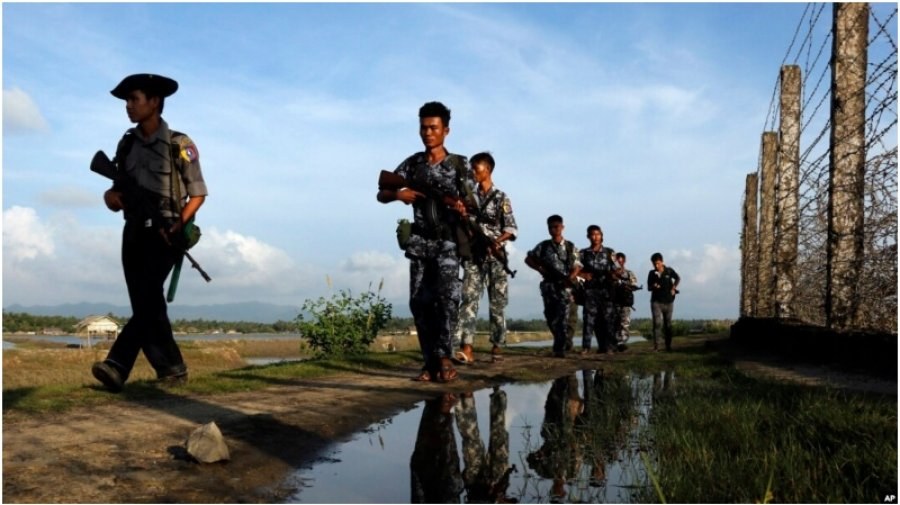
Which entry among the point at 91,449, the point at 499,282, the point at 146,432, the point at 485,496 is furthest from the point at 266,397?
the point at 499,282

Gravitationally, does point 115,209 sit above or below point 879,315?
above

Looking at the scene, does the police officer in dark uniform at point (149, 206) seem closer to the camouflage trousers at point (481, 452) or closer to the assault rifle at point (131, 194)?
the assault rifle at point (131, 194)

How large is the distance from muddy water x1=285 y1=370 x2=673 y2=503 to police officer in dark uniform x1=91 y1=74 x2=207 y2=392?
208cm

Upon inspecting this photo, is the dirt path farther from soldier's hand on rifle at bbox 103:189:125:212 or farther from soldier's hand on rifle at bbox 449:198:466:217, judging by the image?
soldier's hand on rifle at bbox 449:198:466:217

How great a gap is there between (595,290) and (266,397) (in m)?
8.33

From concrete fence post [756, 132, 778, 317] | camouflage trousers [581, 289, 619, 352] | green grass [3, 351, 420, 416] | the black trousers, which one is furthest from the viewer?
camouflage trousers [581, 289, 619, 352]

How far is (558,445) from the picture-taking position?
3793mm

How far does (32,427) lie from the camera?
158 inches

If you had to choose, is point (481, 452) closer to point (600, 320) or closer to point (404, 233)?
point (404, 233)

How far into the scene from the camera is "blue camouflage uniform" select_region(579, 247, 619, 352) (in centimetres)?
1288

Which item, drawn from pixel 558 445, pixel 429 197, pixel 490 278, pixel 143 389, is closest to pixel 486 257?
pixel 490 278

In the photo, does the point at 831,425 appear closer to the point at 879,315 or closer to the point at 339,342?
the point at 879,315

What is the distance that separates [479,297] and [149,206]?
4.73 m

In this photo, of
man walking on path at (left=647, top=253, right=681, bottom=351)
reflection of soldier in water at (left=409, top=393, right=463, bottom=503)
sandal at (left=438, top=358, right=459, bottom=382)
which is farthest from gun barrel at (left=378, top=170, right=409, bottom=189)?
man walking on path at (left=647, top=253, right=681, bottom=351)
